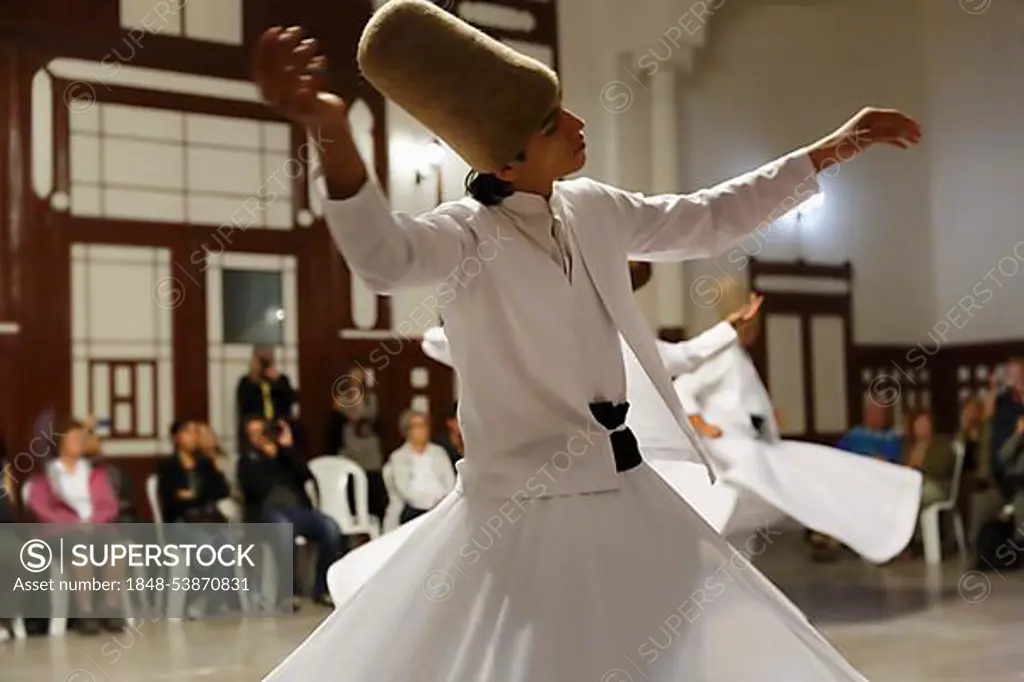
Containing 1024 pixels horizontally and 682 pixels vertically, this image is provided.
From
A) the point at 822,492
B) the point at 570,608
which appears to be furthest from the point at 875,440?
the point at 570,608

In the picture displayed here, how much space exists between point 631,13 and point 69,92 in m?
4.22

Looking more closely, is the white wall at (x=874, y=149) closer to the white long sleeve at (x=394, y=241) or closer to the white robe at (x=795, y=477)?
the white robe at (x=795, y=477)

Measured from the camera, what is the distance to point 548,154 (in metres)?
1.96

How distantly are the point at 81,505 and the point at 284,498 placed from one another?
1.08 m

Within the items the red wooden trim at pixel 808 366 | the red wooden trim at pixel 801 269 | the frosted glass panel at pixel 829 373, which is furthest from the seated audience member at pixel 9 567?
the frosted glass panel at pixel 829 373

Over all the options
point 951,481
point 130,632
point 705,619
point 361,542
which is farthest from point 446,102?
point 951,481

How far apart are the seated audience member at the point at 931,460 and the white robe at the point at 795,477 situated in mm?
2410

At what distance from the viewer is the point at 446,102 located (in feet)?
5.92

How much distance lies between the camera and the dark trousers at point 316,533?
22.4 feet

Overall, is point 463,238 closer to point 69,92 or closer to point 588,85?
point 69,92

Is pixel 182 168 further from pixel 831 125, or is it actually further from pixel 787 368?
pixel 831 125

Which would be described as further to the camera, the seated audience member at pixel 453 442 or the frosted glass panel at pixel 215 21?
the frosted glass panel at pixel 215 21

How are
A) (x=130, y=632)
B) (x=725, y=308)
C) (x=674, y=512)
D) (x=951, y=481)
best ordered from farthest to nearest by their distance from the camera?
(x=951, y=481) < (x=725, y=308) < (x=130, y=632) < (x=674, y=512)

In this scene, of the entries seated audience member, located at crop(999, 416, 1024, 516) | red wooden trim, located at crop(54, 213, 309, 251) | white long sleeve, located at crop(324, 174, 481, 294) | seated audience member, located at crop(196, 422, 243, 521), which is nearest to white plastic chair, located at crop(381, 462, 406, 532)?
seated audience member, located at crop(196, 422, 243, 521)
